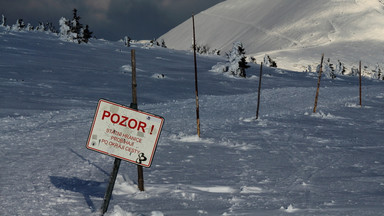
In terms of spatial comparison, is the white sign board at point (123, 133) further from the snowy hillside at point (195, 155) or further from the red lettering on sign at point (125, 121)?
the snowy hillside at point (195, 155)

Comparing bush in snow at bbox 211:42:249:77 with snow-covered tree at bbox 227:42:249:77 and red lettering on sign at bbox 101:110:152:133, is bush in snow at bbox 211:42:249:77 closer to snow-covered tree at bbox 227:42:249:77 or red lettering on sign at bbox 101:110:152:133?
snow-covered tree at bbox 227:42:249:77

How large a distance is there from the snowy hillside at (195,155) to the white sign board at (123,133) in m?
0.94

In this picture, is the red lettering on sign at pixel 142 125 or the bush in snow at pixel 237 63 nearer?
the red lettering on sign at pixel 142 125

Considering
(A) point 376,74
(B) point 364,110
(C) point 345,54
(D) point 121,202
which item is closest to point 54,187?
(D) point 121,202

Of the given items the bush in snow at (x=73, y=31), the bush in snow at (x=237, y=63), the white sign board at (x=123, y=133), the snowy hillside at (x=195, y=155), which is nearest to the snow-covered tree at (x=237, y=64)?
the bush in snow at (x=237, y=63)

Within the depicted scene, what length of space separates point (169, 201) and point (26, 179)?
319cm

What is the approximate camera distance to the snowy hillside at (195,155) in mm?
7828

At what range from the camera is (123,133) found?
6.43 m

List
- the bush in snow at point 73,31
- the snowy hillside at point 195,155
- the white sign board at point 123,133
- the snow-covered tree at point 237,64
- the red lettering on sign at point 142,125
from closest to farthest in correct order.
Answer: the white sign board at point 123,133 < the red lettering on sign at point 142,125 < the snowy hillside at point 195,155 < the snow-covered tree at point 237,64 < the bush in snow at point 73,31

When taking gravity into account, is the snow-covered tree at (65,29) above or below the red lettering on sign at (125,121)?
above

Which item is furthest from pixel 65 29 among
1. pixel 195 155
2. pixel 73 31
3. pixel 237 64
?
pixel 195 155

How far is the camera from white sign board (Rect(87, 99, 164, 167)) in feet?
20.7

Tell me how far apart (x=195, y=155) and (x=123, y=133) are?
7.73 metres

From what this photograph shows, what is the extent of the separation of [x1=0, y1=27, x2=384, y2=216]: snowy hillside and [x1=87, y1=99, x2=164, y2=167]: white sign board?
0.94m
